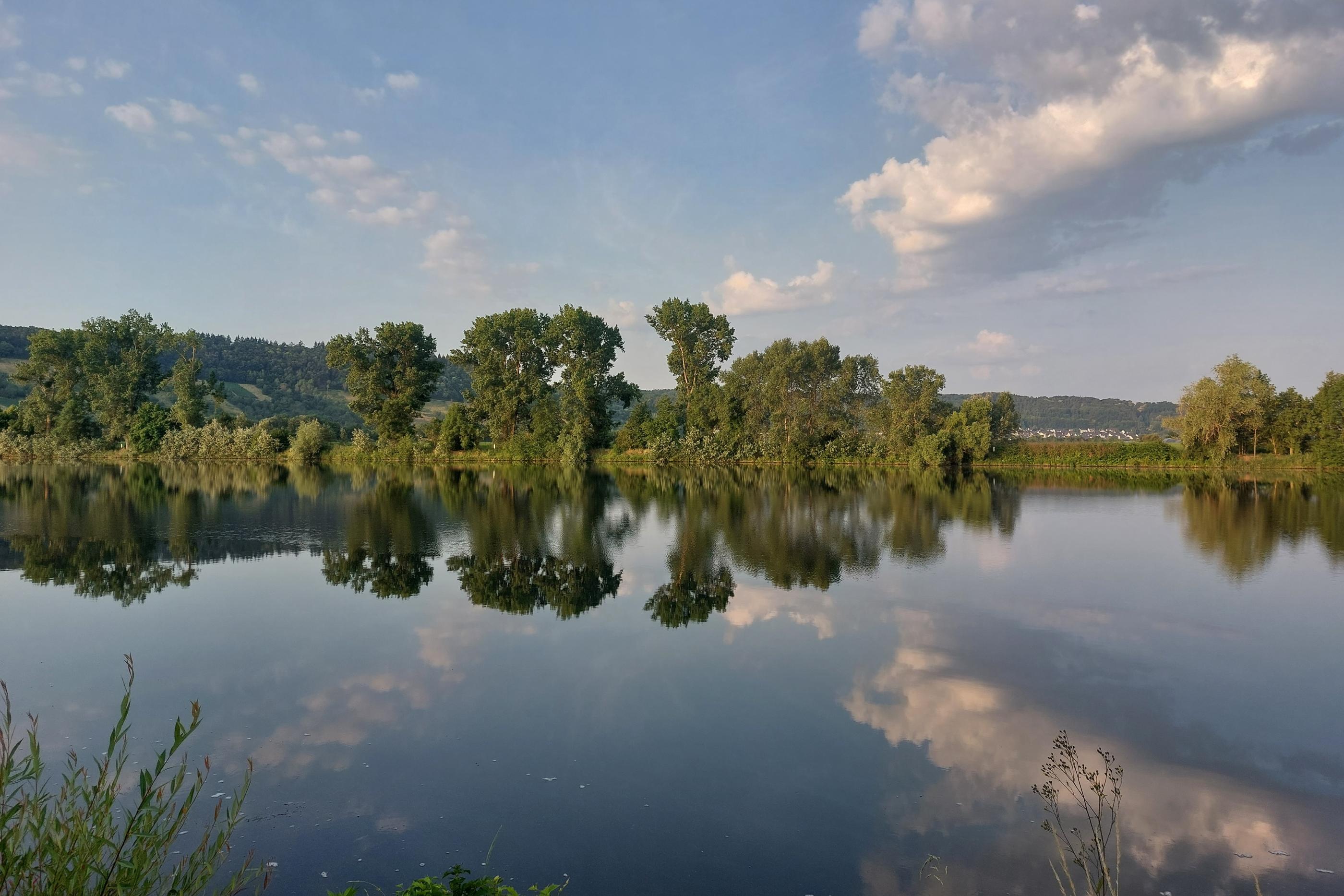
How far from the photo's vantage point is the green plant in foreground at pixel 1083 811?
5.87 meters

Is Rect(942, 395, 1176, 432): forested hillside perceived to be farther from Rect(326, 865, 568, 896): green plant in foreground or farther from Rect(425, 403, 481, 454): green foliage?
Rect(326, 865, 568, 896): green plant in foreground

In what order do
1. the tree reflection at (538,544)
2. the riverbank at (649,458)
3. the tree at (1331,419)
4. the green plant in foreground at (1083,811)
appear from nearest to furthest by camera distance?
the green plant in foreground at (1083,811), the tree reflection at (538,544), the tree at (1331,419), the riverbank at (649,458)

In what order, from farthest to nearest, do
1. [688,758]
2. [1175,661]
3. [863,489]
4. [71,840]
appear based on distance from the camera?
[863,489] → [1175,661] → [688,758] → [71,840]

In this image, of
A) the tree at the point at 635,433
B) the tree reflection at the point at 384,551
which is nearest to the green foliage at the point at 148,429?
the tree at the point at 635,433

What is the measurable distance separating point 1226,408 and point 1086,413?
12967 centimetres

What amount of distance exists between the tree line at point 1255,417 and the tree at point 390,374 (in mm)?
63686

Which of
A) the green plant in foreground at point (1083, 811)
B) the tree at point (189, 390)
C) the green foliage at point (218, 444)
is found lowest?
the green plant in foreground at point (1083, 811)

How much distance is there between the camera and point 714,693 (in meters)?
10.1

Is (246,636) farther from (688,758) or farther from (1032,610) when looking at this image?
(1032,610)

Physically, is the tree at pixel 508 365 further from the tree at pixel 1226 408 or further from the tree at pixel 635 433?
the tree at pixel 1226 408

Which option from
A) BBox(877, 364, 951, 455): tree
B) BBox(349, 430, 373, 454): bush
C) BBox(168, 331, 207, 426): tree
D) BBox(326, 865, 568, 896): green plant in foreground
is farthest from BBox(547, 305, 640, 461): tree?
BBox(326, 865, 568, 896): green plant in foreground

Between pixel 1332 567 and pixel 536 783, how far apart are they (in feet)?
69.1

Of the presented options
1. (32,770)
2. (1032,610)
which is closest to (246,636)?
(32,770)

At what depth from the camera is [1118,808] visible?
7.21 m
